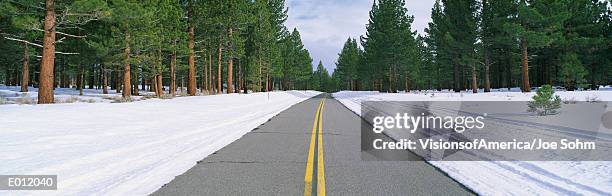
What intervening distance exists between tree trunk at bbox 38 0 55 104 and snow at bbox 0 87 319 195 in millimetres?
3338

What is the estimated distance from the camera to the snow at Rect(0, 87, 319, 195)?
550cm

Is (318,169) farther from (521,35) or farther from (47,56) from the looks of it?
(521,35)

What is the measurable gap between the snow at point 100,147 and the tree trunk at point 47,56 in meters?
3.34

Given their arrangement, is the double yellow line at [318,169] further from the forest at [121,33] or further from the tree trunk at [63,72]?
the tree trunk at [63,72]

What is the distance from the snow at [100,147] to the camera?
18.0 ft

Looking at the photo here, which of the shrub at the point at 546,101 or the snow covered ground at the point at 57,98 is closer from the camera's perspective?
the shrub at the point at 546,101

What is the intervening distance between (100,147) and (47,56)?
11.9m

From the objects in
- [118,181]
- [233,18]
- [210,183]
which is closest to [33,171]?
[118,181]

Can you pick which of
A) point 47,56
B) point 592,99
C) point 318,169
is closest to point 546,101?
point 592,99

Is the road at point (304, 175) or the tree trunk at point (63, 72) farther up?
the tree trunk at point (63, 72)

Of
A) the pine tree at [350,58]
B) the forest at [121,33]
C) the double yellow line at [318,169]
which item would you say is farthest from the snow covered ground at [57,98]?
the pine tree at [350,58]

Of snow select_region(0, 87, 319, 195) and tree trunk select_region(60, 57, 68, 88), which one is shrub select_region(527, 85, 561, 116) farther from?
tree trunk select_region(60, 57, 68, 88)

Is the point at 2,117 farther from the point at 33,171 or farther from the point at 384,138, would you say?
the point at 384,138

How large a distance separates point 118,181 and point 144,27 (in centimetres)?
2195
